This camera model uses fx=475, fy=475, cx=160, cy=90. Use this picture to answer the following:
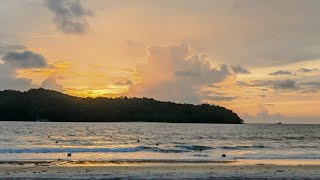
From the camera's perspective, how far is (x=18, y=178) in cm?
2441

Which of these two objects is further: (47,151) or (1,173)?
(47,151)

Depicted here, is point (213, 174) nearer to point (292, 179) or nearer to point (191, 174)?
point (191, 174)

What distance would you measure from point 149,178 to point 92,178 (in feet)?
9.84

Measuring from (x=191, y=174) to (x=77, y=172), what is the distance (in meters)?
6.69

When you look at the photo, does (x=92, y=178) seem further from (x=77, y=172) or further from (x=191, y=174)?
(x=191, y=174)

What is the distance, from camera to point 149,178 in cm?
2525

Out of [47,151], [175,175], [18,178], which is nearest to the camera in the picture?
[18,178]

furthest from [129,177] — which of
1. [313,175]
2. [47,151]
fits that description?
[47,151]

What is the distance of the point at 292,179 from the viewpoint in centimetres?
2531

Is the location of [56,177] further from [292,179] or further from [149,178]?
[292,179]

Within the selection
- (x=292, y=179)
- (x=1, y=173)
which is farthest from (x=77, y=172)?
(x=292, y=179)

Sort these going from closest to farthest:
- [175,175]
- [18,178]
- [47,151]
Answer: [18,178], [175,175], [47,151]

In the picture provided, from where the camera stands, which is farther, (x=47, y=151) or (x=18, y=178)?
(x=47, y=151)

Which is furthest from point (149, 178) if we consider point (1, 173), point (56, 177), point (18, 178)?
point (1, 173)
